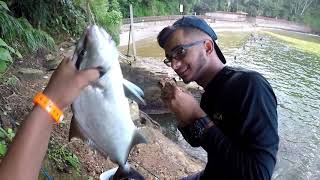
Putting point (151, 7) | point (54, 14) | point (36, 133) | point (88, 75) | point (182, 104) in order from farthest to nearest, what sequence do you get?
point (151, 7) < point (54, 14) < point (182, 104) < point (88, 75) < point (36, 133)

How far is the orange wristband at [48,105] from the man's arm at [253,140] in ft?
3.11

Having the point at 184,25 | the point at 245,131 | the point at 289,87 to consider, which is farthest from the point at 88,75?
the point at 289,87

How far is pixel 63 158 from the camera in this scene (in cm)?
575

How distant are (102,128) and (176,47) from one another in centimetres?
70

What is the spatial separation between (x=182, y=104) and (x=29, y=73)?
27.2 feet

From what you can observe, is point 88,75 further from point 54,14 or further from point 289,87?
point 289,87

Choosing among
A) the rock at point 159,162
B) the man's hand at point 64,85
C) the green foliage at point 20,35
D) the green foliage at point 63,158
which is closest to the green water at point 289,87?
the rock at point 159,162

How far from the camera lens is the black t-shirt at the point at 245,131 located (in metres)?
2.13

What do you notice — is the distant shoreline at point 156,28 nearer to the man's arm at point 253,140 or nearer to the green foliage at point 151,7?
the green foliage at point 151,7

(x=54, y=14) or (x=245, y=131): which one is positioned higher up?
(x=245, y=131)

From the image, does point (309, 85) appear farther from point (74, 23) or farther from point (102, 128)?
point (102, 128)

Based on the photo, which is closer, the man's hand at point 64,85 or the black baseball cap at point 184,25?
the man's hand at point 64,85

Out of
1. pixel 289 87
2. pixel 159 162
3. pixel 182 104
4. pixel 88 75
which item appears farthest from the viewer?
pixel 289 87

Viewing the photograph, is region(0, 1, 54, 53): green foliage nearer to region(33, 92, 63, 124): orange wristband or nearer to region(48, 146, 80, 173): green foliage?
region(48, 146, 80, 173): green foliage
